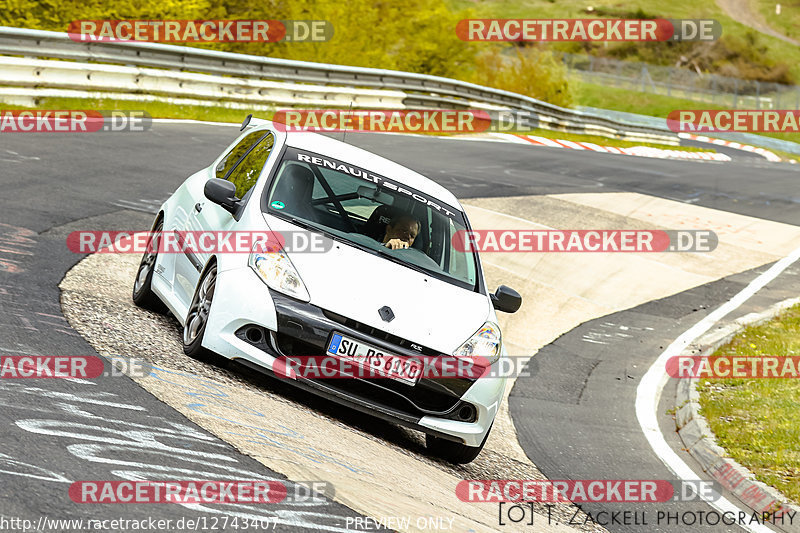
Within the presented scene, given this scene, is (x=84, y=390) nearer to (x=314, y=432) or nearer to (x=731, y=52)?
(x=314, y=432)

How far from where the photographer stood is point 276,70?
22219mm

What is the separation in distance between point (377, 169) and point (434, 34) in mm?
33273

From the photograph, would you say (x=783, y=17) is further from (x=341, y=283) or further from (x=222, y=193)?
(x=341, y=283)

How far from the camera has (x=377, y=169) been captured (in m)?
7.51

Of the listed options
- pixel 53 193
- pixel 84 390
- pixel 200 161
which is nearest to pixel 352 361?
pixel 84 390
